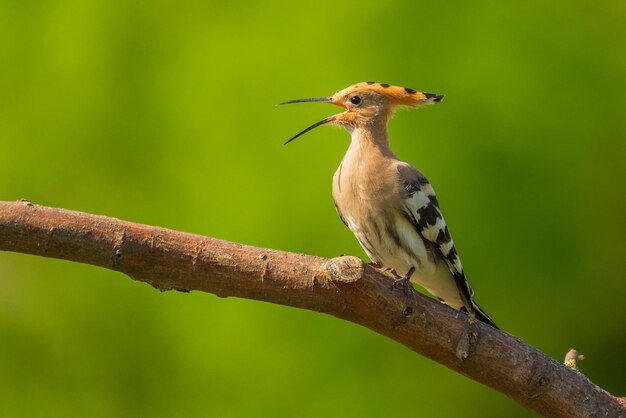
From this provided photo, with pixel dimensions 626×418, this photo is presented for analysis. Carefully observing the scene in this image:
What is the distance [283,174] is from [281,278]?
0.99 m

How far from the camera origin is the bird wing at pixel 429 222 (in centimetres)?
176

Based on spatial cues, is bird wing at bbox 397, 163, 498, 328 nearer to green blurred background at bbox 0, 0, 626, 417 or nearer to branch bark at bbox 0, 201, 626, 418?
branch bark at bbox 0, 201, 626, 418

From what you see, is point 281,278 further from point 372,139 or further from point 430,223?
point 372,139

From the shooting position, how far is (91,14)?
256 cm

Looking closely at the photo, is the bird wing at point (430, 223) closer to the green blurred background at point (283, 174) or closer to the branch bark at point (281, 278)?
the branch bark at point (281, 278)

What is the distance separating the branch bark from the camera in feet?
4.27

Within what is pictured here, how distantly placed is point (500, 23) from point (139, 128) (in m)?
0.93

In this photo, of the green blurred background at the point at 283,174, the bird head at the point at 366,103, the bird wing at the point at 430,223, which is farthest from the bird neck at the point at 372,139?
the green blurred background at the point at 283,174

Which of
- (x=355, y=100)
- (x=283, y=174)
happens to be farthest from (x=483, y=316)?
(x=283, y=174)

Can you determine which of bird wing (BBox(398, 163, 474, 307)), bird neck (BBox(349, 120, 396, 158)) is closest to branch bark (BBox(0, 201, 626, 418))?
bird wing (BBox(398, 163, 474, 307))

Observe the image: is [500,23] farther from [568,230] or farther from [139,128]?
[139,128]

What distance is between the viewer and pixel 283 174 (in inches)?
90.9

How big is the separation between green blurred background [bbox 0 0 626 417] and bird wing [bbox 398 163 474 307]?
460mm

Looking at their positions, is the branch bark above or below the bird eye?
below
